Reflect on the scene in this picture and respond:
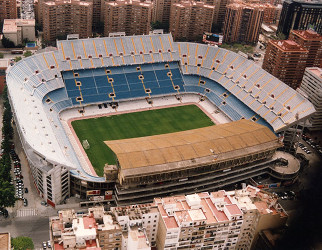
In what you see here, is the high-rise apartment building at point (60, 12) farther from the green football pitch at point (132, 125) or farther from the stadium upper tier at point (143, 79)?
the green football pitch at point (132, 125)

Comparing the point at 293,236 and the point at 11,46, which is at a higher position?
the point at 293,236

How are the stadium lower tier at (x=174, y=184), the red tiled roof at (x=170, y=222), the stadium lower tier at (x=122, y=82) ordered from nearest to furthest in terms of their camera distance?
the red tiled roof at (x=170, y=222) < the stadium lower tier at (x=174, y=184) < the stadium lower tier at (x=122, y=82)

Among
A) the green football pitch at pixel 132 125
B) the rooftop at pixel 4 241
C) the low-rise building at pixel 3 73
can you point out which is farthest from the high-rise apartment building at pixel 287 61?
the rooftop at pixel 4 241

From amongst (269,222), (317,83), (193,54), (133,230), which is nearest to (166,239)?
(133,230)

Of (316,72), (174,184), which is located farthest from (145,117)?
(316,72)

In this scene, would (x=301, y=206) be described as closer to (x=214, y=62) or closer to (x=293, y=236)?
(x=293, y=236)
